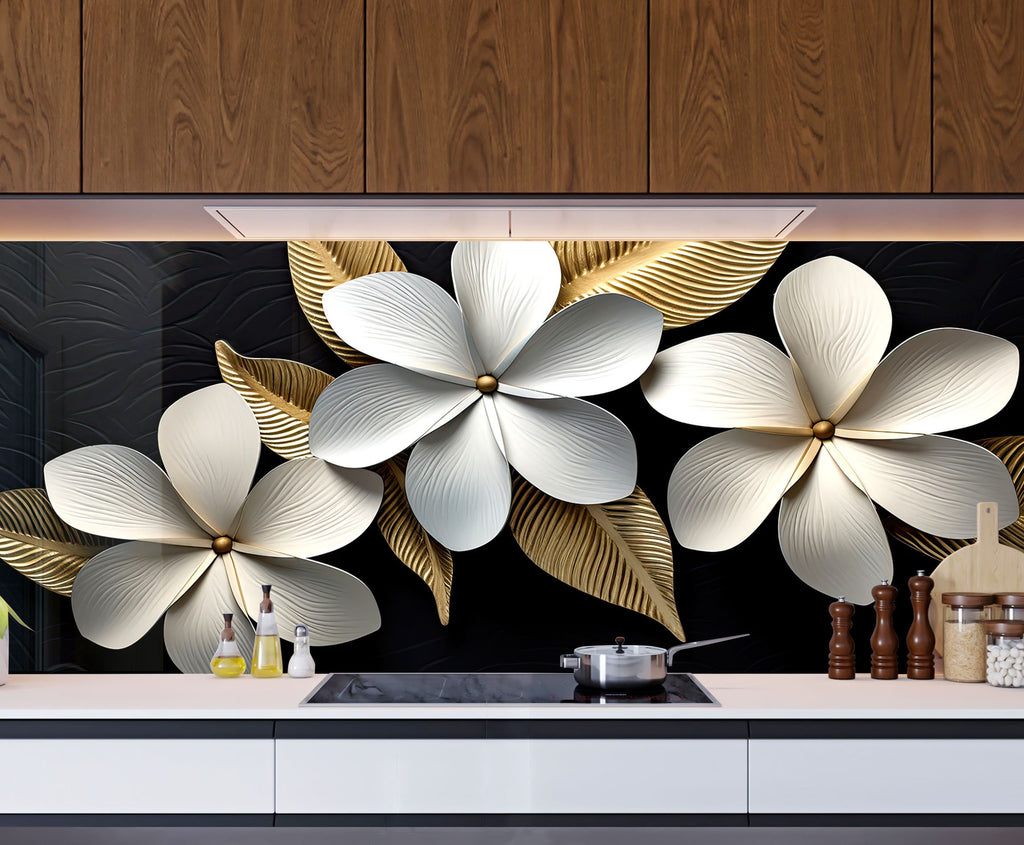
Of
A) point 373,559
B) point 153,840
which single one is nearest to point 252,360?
point 373,559

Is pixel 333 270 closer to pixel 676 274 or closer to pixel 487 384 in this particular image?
pixel 487 384

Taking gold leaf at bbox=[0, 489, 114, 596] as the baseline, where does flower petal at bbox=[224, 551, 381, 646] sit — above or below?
below

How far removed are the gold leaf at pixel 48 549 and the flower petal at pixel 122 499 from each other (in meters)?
0.04

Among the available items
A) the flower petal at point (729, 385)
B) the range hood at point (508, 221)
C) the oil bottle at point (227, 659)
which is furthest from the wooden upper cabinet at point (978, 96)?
the oil bottle at point (227, 659)

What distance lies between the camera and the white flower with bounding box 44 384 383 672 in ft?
8.23

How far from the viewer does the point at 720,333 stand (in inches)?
100

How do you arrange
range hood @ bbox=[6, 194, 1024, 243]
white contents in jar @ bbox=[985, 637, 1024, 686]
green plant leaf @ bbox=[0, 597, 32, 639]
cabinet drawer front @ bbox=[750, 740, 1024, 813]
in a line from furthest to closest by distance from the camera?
green plant leaf @ bbox=[0, 597, 32, 639] < white contents in jar @ bbox=[985, 637, 1024, 686] < range hood @ bbox=[6, 194, 1024, 243] < cabinet drawer front @ bbox=[750, 740, 1024, 813]

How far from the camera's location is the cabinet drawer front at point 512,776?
6.54 ft

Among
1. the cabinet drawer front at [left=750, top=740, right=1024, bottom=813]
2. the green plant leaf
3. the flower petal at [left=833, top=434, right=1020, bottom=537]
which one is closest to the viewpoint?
the cabinet drawer front at [left=750, top=740, right=1024, bottom=813]

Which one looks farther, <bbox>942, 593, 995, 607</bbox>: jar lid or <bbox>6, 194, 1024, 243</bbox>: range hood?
<bbox>942, 593, 995, 607</bbox>: jar lid

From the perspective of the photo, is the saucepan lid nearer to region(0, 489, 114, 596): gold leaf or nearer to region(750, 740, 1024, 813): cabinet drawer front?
region(750, 740, 1024, 813): cabinet drawer front

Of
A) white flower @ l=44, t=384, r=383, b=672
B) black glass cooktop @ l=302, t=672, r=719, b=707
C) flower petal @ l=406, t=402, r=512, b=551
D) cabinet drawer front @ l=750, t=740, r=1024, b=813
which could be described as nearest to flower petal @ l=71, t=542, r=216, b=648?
white flower @ l=44, t=384, r=383, b=672

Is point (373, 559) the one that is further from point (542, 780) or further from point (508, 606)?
point (542, 780)

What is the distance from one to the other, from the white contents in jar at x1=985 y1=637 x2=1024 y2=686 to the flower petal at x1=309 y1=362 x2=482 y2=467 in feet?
4.45
